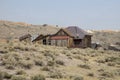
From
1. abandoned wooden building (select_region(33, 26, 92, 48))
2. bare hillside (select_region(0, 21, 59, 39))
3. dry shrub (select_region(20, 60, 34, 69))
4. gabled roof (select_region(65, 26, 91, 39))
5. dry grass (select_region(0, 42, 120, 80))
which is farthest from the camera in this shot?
bare hillside (select_region(0, 21, 59, 39))

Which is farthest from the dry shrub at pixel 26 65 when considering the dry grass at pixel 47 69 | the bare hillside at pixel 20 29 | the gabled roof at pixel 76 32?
the bare hillside at pixel 20 29

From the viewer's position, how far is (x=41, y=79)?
22016mm

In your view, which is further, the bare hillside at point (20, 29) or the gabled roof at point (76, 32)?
the bare hillside at point (20, 29)

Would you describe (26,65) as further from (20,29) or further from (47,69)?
(20,29)

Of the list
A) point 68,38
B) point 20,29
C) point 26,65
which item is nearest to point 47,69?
point 26,65

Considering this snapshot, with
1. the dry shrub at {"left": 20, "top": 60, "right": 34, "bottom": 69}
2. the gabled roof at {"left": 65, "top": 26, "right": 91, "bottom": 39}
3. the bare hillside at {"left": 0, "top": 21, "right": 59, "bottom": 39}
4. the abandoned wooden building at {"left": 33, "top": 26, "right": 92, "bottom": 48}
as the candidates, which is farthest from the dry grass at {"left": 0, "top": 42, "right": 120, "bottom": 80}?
the bare hillside at {"left": 0, "top": 21, "right": 59, "bottom": 39}

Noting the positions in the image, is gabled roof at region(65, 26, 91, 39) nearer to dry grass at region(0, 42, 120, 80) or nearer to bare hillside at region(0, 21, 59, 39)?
bare hillside at region(0, 21, 59, 39)

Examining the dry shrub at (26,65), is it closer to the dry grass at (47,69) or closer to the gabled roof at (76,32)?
the dry grass at (47,69)

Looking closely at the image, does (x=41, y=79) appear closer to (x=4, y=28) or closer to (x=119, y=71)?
(x=119, y=71)

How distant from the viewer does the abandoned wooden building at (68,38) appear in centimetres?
7131

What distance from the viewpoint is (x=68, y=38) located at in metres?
71.0

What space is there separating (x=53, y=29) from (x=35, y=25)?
8428 millimetres

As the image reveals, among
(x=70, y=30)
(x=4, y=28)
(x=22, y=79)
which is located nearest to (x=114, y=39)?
(x=4, y=28)

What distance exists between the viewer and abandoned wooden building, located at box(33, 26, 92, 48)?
71312 millimetres
